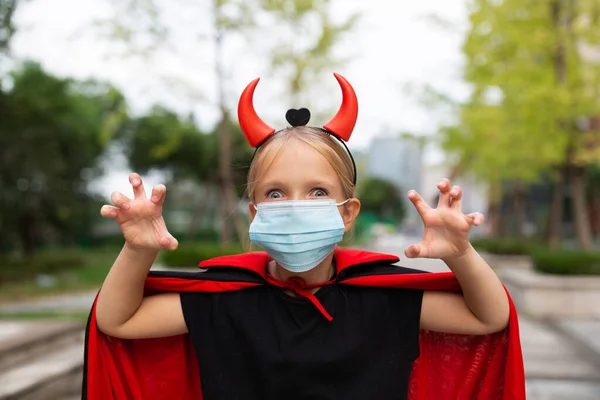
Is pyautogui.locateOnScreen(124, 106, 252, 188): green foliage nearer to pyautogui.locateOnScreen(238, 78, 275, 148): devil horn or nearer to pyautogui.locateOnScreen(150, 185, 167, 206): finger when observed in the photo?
pyautogui.locateOnScreen(238, 78, 275, 148): devil horn

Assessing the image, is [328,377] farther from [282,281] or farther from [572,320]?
[572,320]

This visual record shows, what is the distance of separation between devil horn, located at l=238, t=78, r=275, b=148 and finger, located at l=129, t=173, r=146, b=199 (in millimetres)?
462

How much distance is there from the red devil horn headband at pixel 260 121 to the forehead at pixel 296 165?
11cm

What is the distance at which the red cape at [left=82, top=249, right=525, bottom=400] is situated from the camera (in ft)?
6.06

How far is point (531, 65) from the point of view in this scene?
11.2m

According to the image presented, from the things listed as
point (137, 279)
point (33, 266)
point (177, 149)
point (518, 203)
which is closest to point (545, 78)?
point (518, 203)

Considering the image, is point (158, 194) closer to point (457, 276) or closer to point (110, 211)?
point (110, 211)

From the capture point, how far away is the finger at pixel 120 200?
156 centimetres

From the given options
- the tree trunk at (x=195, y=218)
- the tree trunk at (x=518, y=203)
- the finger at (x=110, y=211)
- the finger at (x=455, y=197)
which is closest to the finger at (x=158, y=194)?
the finger at (x=110, y=211)

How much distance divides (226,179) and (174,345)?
1035cm

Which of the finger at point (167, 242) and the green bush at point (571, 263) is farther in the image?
the green bush at point (571, 263)

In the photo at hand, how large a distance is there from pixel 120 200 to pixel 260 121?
592 mm

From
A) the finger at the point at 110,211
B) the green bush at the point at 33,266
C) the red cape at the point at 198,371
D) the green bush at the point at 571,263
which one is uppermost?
the finger at the point at 110,211

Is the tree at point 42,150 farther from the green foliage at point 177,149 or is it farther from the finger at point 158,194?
the finger at point 158,194
